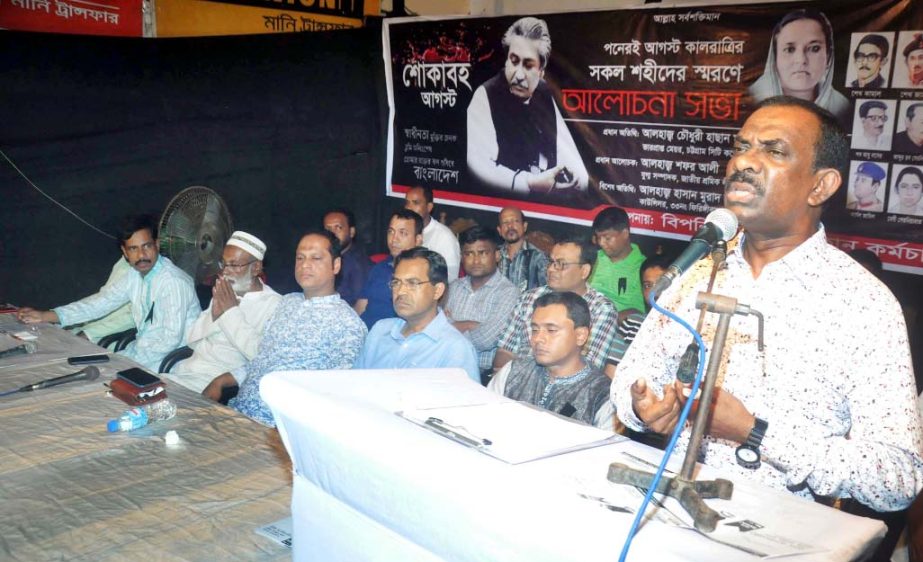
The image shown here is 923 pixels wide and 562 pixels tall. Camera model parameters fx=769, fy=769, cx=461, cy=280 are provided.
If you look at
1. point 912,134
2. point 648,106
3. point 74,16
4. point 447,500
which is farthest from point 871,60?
point 74,16

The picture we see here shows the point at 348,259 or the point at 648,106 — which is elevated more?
the point at 648,106

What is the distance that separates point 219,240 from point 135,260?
613 mm

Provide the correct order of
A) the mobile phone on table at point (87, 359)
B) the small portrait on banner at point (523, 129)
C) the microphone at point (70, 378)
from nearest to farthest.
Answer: the microphone at point (70, 378), the mobile phone on table at point (87, 359), the small portrait on banner at point (523, 129)

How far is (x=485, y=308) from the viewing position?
439 cm

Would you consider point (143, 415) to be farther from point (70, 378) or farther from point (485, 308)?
point (485, 308)

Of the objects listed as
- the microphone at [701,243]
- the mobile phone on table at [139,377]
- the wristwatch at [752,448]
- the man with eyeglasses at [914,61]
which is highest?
the man with eyeglasses at [914,61]

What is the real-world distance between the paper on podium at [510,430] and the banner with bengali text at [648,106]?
A: 11.4 ft

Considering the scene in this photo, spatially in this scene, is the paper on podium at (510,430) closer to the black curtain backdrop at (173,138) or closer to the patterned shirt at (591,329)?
the patterned shirt at (591,329)

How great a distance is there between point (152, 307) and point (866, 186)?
3866 mm

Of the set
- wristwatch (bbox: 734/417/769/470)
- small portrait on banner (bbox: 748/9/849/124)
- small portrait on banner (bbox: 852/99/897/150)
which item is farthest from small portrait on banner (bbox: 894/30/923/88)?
wristwatch (bbox: 734/417/769/470)

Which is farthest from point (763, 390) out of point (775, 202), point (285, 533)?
point (285, 533)

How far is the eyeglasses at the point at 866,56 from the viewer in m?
3.89

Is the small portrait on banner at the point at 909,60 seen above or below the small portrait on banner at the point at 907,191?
above

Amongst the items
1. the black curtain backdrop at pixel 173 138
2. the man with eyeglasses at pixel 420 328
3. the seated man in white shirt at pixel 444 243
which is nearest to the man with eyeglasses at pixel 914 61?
the man with eyeglasses at pixel 420 328
